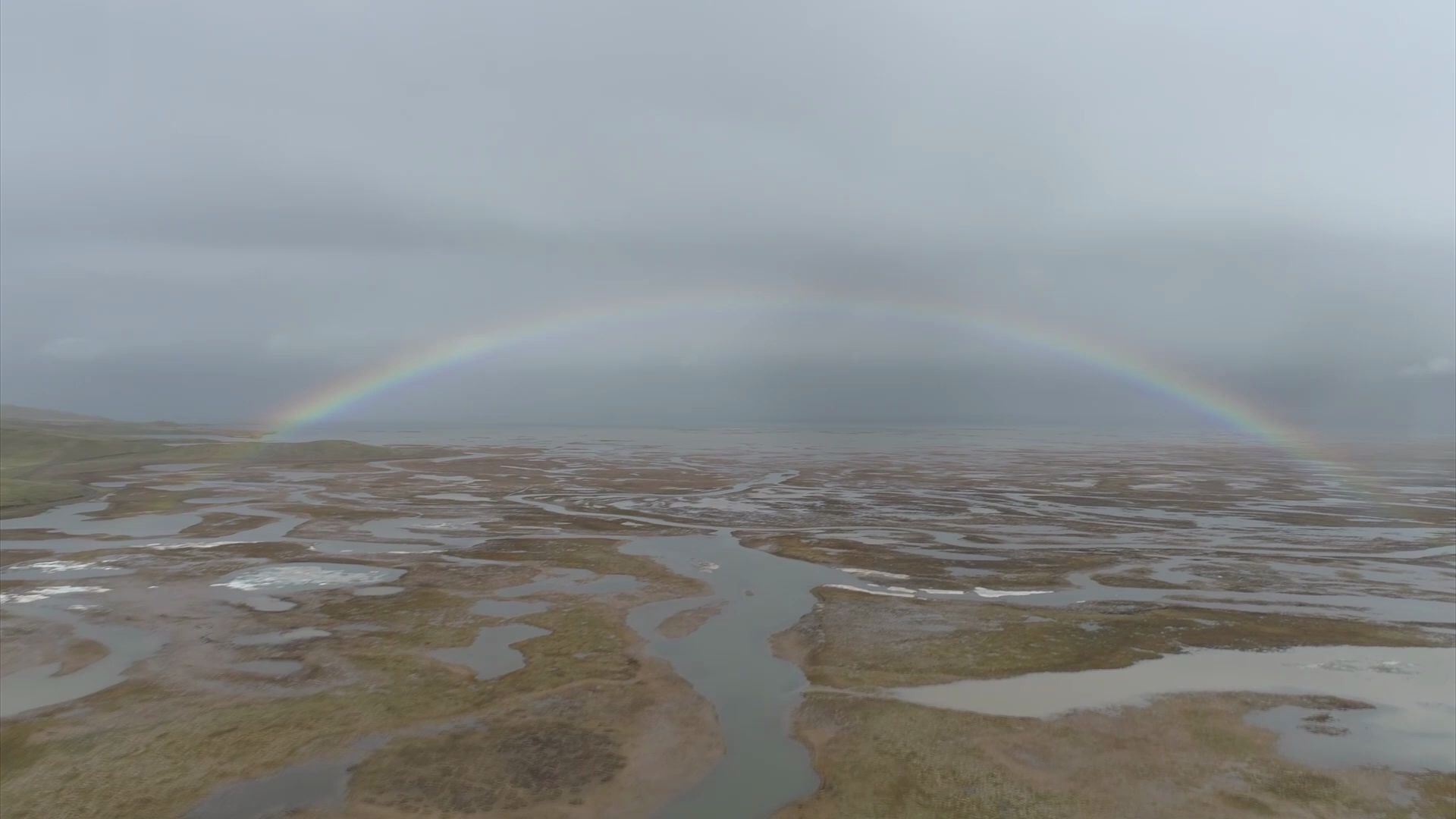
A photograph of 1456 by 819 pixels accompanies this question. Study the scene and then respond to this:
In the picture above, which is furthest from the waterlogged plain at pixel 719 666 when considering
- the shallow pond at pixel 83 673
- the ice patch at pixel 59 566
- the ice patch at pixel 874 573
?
the ice patch at pixel 59 566

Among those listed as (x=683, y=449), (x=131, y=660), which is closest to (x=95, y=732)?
(x=131, y=660)

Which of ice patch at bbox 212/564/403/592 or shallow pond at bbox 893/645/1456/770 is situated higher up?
ice patch at bbox 212/564/403/592

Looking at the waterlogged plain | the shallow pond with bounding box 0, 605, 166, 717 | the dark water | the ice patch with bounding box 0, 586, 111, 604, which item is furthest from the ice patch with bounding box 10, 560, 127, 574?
the dark water

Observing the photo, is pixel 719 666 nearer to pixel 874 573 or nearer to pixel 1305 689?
pixel 874 573

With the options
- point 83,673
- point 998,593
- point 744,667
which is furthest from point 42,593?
point 998,593

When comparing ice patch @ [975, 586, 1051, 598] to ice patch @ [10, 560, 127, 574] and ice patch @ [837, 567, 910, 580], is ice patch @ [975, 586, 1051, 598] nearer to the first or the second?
ice patch @ [837, 567, 910, 580]

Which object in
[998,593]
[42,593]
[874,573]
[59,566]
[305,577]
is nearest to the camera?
[42,593]
